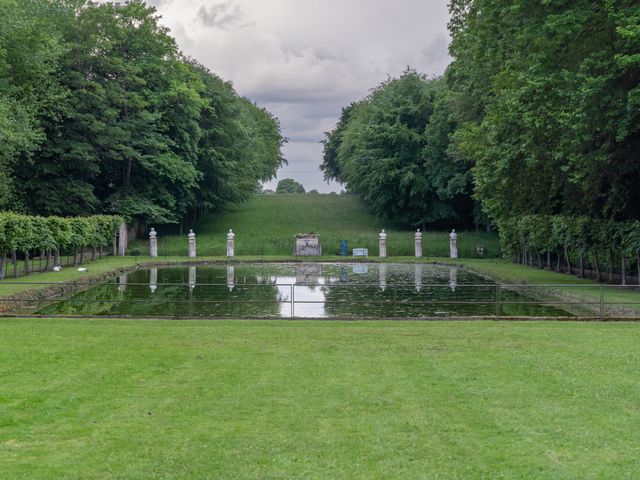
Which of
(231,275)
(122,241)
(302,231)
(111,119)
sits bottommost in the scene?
(231,275)

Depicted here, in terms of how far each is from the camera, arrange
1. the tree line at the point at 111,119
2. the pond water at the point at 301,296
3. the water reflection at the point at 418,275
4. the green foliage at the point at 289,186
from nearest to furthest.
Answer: the pond water at the point at 301,296, the water reflection at the point at 418,275, the tree line at the point at 111,119, the green foliage at the point at 289,186

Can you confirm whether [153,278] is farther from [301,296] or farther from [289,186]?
[289,186]

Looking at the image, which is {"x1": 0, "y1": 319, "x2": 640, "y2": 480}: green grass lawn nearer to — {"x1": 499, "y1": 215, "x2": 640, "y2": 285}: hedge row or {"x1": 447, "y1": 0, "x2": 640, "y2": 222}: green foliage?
{"x1": 447, "y1": 0, "x2": 640, "y2": 222}: green foliage

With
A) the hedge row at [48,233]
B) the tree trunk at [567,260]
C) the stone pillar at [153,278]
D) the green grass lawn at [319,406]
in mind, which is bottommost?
the stone pillar at [153,278]

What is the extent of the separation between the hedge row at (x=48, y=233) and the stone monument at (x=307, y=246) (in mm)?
13251

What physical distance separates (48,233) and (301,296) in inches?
662

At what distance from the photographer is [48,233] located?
3550 cm

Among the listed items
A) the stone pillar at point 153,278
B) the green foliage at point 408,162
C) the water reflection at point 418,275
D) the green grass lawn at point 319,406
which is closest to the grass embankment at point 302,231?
the green foliage at point 408,162

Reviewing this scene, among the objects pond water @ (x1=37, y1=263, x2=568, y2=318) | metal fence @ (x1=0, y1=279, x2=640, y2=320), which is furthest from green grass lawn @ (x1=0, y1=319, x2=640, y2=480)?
metal fence @ (x1=0, y1=279, x2=640, y2=320)

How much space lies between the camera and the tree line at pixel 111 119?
46.6m

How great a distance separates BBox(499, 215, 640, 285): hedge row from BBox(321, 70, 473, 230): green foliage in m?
16.0

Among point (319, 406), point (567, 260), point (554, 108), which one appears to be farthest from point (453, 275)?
point (319, 406)

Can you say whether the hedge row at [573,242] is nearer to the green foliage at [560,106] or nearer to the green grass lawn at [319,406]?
the green foliage at [560,106]

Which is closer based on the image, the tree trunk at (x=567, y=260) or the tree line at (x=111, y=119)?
the tree trunk at (x=567, y=260)
